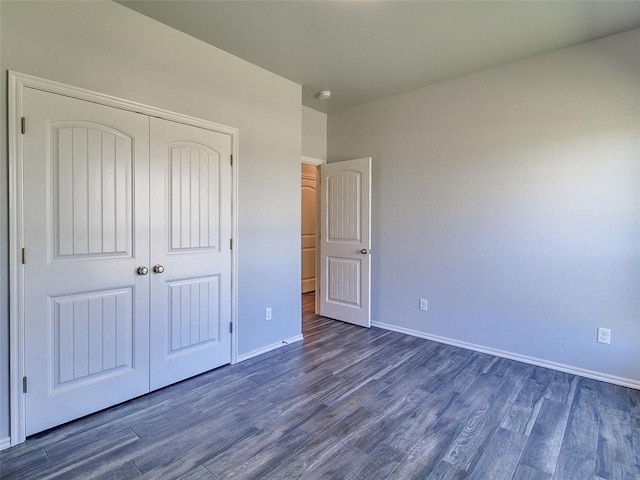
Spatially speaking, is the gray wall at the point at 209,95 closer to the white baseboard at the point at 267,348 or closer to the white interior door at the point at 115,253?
the white baseboard at the point at 267,348

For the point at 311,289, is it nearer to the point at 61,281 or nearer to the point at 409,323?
the point at 409,323

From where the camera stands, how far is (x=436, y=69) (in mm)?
3145

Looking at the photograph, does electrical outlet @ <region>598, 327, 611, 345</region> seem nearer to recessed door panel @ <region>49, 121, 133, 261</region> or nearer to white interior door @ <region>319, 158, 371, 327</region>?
white interior door @ <region>319, 158, 371, 327</region>

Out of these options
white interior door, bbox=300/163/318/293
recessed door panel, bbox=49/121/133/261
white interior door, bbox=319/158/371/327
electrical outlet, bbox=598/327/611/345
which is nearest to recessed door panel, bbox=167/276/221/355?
recessed door panel, bbox=49/121/133/261

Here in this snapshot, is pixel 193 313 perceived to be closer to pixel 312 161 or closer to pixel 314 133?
pixel 312 161

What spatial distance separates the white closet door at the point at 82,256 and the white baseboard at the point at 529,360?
8.83 ft

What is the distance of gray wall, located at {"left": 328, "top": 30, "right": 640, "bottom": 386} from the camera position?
258cm

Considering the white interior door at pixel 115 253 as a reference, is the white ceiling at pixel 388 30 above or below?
above

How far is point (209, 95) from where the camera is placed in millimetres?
2711

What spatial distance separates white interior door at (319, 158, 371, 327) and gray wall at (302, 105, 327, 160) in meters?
0.23

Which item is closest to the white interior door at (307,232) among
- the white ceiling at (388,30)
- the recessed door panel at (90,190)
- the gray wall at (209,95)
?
the gray wall at (209,95)

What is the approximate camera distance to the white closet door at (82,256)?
1.90 m

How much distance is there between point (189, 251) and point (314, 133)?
2421 millimetres

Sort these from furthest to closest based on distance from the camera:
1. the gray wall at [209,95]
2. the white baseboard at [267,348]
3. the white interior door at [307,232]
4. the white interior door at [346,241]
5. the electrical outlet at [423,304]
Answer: the white interior door at [307,232] < the white interior door at [346,241] < the electrical outlet at [423,304] < the white baseboard at [267,348] < the gray wall at [209,95]
